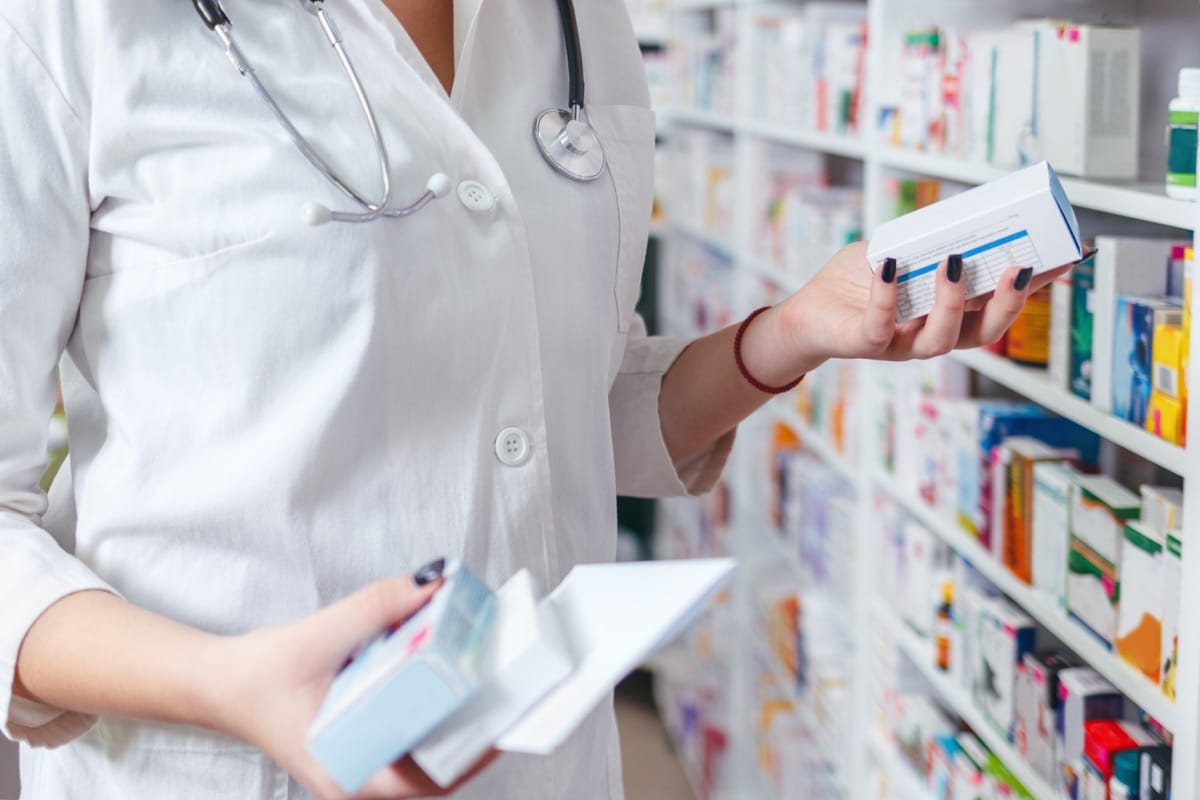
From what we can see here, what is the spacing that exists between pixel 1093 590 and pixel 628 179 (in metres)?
0.75

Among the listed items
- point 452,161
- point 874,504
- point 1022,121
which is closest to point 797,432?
point 874,504

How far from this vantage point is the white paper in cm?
69

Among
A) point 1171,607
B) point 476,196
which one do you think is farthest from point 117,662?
point 1171,607

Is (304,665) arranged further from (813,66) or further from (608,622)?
(813,66)

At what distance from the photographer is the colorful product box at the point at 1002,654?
5.51 feet

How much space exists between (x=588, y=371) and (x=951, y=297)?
31 cm

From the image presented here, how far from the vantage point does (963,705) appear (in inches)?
73.0

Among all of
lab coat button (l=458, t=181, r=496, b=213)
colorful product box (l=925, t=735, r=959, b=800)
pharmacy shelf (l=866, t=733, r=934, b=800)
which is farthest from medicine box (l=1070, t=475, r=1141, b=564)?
lab coat button (l=458, t=181, r=496, b=213)

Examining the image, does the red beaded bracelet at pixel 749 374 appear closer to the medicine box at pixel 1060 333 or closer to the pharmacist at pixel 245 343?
the pharmacist at pixel 245 343

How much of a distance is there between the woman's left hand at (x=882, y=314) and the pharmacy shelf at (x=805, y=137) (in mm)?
1104

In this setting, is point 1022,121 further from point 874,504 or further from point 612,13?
point 874,504

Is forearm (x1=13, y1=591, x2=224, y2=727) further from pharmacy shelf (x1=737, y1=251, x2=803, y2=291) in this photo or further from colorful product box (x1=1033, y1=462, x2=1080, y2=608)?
pharmacy shelf (x1=737, y1=251, x2=803, y2=291)

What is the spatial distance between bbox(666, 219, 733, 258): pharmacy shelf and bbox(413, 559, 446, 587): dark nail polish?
103 inches

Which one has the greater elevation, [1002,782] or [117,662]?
[117,662]
